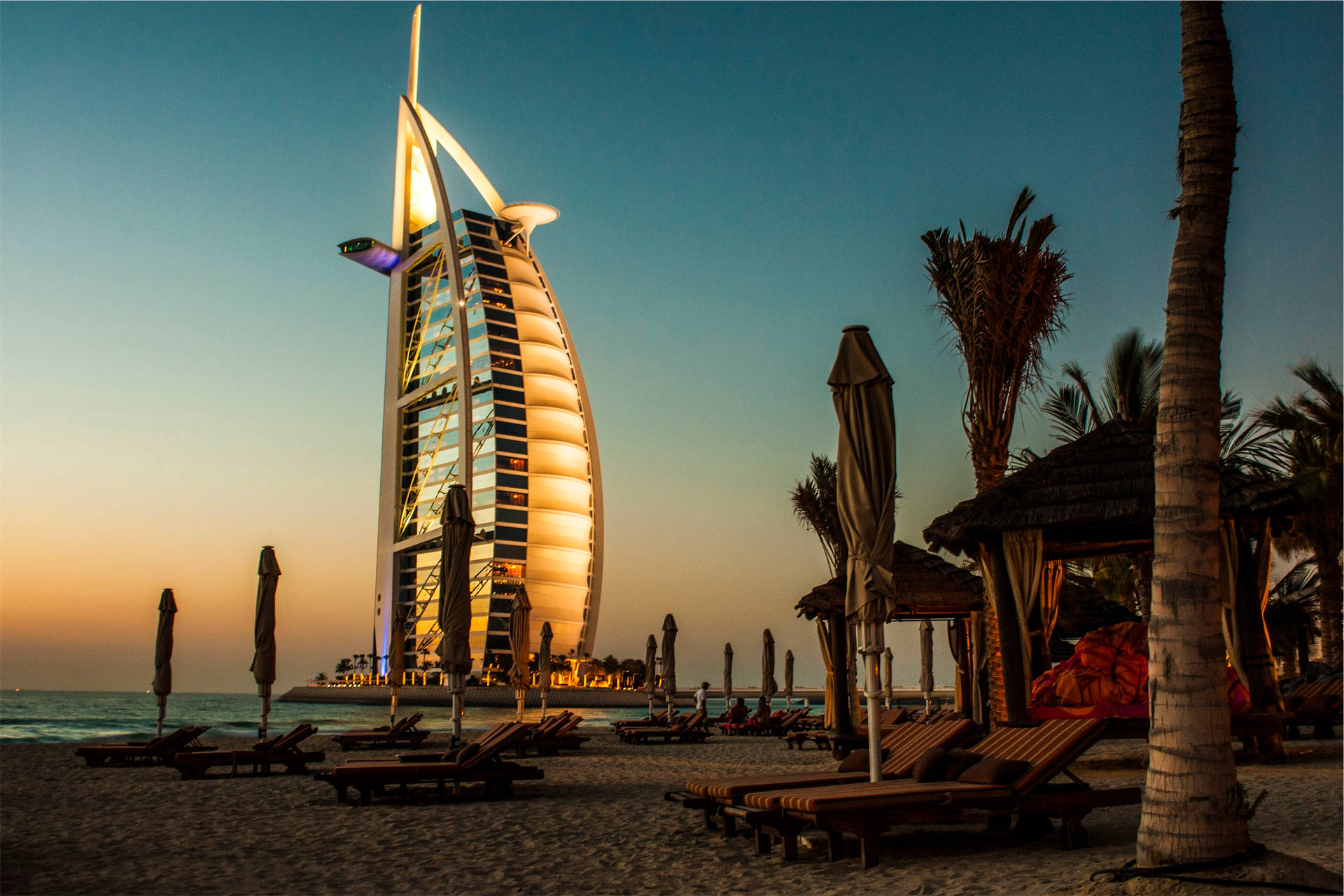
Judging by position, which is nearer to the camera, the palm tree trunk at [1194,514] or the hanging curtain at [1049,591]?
the palm tree trunk at [1194,514]

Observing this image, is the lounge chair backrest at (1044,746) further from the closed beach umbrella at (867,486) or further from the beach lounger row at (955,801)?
the closed beach umbrella at (867,486)

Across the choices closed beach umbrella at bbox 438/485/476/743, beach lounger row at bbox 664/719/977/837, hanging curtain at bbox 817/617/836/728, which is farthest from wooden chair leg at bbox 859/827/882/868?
hanging curtain at bbox 817/617/836/728

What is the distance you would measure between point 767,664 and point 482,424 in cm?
4826

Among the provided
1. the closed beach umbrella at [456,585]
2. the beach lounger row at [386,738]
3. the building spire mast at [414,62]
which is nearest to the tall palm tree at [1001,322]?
the closed beach umbrella at [456,585]

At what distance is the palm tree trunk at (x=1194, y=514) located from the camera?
3908 millimetres

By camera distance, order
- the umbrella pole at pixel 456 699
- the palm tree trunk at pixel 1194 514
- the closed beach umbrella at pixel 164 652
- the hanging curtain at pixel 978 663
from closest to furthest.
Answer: the palm tree trunk at pixel 1194 514
the umbrella pole at pixel 456 699
the hanging curtain at pixel 978 663
the closed beach umbrella at pixel 164 652

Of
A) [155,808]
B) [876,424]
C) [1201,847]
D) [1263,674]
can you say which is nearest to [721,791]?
[876,424]

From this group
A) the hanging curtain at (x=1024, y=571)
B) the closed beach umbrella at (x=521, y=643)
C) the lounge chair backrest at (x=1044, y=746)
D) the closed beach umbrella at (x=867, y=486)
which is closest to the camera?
the lounge chair backrest at (x=1044, y=746)

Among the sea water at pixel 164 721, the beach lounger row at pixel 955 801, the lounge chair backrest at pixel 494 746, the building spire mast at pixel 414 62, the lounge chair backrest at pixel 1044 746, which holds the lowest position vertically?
the sea water at pixel 164 721

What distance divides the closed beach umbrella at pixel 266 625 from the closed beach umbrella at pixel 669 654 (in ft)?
30.5

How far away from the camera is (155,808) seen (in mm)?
8773

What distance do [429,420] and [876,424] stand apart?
223 feet

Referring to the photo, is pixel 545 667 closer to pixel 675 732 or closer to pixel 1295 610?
pixel 675 732

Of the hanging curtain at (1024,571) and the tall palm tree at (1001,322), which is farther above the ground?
the tall palm tree at (1001,322)
